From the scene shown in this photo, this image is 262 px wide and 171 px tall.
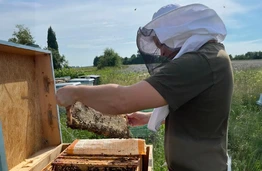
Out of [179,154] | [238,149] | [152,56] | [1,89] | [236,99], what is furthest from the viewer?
[236,99]

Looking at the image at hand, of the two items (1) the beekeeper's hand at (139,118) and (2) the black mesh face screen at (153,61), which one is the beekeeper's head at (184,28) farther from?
(1) the beekeeper's hand at (139,118)

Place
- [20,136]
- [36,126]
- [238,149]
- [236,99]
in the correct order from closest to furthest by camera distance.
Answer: [20,136] → [36,126] → [238,149] → [236,99]

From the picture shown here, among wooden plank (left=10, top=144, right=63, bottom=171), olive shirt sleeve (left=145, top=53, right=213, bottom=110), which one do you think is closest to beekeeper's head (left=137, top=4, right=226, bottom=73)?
olive shirt sleeve (left=145, top=53, right=213, bottom=110)

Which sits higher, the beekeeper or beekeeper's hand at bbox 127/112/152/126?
the beekeeper

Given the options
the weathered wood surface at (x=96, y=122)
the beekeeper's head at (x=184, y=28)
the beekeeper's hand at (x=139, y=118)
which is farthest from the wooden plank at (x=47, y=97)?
the beekeeper's head at (x=184, y=28)

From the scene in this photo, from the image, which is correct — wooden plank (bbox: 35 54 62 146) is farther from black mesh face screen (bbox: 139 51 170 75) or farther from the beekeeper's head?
the beekeeper's head

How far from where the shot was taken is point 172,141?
5.18ft

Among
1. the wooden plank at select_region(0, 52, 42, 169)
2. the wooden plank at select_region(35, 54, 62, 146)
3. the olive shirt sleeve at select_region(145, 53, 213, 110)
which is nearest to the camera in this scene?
the olive shirt sleeve at select_region(145, 53, 213, 110)

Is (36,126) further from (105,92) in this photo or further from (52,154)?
(105,92)

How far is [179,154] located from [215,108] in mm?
328

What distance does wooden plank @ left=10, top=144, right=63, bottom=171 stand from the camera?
1987 millimetres

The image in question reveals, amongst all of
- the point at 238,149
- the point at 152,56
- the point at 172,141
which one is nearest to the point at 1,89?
the point at 152,56

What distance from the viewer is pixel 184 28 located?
57.1 inches

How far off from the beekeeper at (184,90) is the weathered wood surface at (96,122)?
2.65 feet
